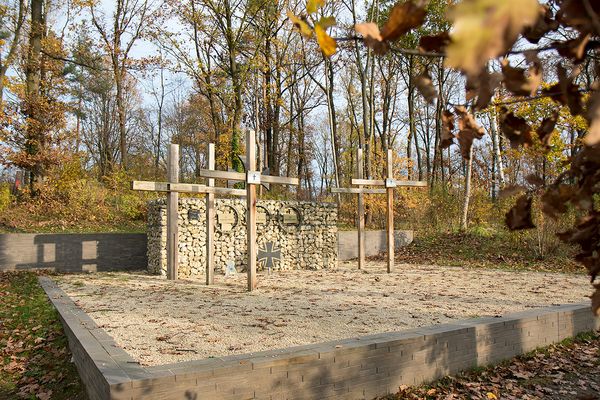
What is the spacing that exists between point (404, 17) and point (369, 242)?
16.1 metres

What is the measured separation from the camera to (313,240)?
1340 centimetres

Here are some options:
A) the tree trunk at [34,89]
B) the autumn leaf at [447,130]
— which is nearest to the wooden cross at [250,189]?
the autumn leaf at [447,130]

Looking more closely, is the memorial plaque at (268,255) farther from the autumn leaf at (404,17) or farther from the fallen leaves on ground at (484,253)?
the autumn leaf at (404,17)

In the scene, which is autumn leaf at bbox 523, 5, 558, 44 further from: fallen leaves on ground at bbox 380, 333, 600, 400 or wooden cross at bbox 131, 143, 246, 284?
wooden cross at bbox 131, 143, 246, 284

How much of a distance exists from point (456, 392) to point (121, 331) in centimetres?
351

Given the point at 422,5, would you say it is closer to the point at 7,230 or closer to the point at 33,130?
the point at 7,230

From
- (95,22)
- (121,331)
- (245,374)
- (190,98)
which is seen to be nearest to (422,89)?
(245,374)

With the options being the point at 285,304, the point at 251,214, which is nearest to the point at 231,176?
the point at 251,214

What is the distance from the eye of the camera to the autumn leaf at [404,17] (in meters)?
0.87

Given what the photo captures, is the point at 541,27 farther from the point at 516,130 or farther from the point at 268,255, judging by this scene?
the point at 268,255

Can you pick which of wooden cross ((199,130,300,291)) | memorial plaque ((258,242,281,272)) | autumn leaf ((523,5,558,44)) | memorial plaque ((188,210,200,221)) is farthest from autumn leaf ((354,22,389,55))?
memorial plaque ((258,242,281,272))

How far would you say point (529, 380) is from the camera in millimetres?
4461

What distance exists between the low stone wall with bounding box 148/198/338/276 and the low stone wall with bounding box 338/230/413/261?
6.30ft

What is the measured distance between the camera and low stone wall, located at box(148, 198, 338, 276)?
11.4 meters
